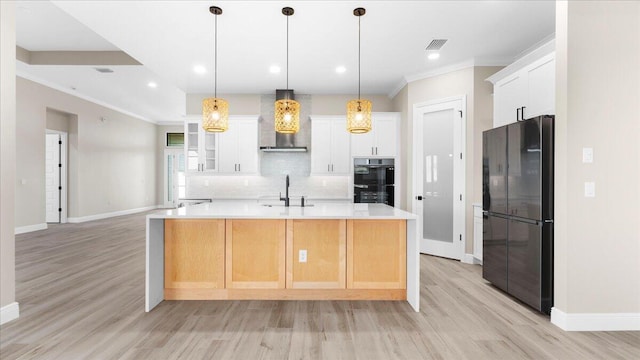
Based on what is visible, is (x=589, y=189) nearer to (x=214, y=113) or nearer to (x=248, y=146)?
(x=214, y=113)

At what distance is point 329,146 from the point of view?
6.11m

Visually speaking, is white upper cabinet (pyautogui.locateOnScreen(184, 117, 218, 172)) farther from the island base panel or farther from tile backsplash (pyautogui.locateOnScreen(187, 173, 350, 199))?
the island base panel

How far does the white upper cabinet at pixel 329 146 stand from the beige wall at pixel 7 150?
13.9ft

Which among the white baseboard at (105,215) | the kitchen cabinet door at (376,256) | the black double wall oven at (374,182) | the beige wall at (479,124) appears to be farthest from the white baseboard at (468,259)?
the white baseboard at (105,215)

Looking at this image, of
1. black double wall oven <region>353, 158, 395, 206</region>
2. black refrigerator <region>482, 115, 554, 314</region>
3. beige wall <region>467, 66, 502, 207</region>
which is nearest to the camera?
black refrigerator <region>482, 115, 554, 314</region>

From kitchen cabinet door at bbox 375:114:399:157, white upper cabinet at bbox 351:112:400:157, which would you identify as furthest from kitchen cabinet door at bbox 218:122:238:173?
kitchen cabinet door at bbox 375:114:399:157

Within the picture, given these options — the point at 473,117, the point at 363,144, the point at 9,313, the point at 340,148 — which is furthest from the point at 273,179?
the point at 9,313

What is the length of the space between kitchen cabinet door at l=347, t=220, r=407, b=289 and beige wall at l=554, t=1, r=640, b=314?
128 cm

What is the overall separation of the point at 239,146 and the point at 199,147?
79cm

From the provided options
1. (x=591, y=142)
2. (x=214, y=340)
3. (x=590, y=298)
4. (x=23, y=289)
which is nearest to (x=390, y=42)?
(x=591, y=142)

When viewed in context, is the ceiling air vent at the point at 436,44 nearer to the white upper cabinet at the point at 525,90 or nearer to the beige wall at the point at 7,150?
the white upper cabinet at the point at 525,90

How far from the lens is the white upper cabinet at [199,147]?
622 cm

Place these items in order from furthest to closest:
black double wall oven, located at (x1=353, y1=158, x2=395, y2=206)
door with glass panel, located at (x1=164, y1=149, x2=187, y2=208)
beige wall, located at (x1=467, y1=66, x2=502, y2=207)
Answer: door with glass panel, located at (x1=164, y1=149, x2=187, y2=208)
black double wall oven, located at (x1=353, y1=158, x2=395, y2=206)
beige wall, located at (x1=467, y1=66, x2=502, y2=207)

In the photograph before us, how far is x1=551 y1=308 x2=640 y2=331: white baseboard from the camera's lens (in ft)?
8.20
